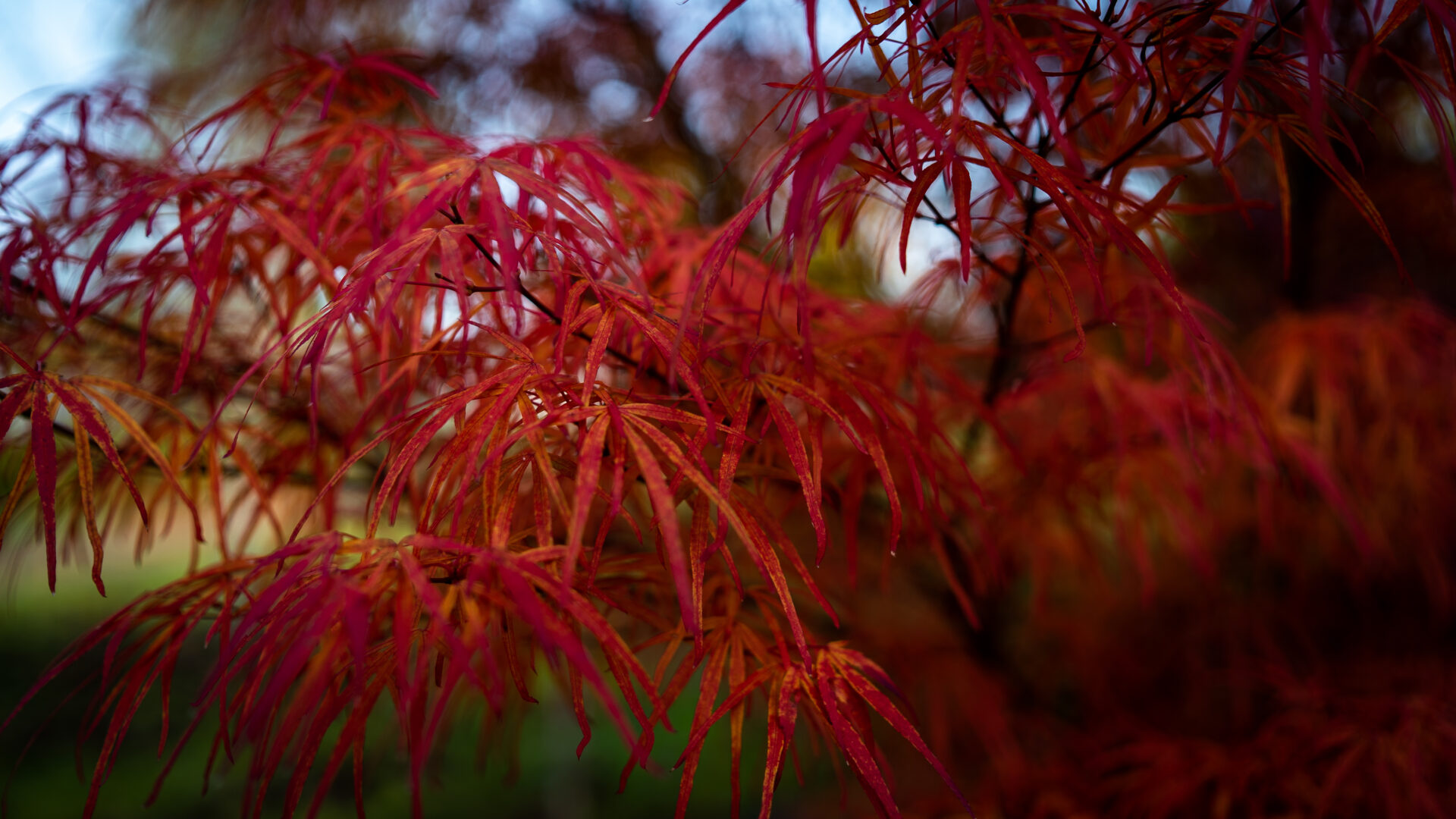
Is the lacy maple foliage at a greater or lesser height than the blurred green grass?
greater

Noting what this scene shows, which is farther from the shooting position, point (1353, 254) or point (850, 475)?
point (1353, 254)

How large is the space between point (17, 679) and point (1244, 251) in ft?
14.9

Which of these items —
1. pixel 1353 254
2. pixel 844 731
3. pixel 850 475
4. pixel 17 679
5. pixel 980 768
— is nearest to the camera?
pixel 844 731

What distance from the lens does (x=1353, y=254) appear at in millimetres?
1660

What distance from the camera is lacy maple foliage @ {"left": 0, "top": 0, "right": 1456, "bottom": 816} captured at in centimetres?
43

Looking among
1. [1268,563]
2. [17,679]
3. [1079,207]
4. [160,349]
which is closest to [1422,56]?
[1268,563]

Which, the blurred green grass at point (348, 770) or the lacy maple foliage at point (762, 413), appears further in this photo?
the blurred green grass at point (348, 770)

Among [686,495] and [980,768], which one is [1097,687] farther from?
[686,495]

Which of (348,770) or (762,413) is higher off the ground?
(762,413)

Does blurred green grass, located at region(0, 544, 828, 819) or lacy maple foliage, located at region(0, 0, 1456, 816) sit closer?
lacy maple foliage, located at region(0, 0, 1456, 816)

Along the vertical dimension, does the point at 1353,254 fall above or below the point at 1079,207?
above

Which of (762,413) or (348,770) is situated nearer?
(762,413)

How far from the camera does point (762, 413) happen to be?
0.67 m

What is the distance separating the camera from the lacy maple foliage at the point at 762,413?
16.8 inches
